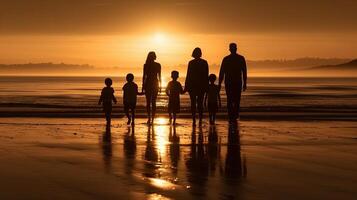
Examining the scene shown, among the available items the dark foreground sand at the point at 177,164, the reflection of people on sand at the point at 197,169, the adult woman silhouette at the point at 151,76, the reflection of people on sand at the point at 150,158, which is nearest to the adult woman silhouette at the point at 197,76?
the adult woman silhouette at the point at 151,76

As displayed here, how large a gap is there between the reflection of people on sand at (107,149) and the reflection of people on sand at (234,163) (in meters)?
1.62

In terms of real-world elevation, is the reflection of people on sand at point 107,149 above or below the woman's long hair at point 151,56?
below

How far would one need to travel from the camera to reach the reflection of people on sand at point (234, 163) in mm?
8883

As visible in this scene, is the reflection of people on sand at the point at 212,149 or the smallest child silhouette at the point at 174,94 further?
the smallest child silhouette at the point at 174,94

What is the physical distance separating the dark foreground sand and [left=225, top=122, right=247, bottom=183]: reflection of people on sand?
0.04 feet

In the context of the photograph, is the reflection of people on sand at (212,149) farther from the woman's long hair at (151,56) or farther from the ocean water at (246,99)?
the ocean water at (246,99)

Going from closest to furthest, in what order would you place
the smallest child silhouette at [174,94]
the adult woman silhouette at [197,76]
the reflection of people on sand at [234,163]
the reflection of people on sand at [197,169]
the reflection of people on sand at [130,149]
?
the reflection of people on sand at [197,169], the reflection of people on sand at [234,163], the reflection of people on sand at [130,149], the adult woman silhouette at [197,76], the smallest child silhouette at [174,94]

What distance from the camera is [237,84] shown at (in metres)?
18.4

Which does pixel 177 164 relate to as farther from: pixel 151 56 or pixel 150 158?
pixel 151 56

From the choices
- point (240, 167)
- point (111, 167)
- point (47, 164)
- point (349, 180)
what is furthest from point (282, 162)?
point (47, 164)

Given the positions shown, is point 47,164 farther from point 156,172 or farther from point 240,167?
point 240,167

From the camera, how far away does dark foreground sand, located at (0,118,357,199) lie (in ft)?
25.1

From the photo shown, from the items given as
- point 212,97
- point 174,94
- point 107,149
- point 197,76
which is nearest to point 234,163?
point 107,149

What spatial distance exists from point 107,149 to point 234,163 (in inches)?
108
